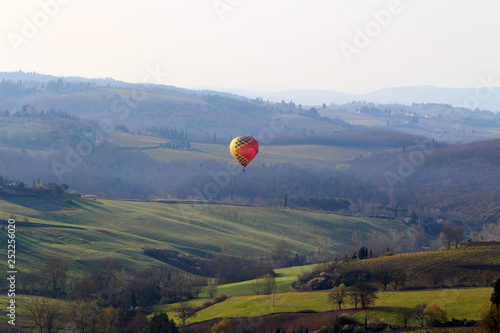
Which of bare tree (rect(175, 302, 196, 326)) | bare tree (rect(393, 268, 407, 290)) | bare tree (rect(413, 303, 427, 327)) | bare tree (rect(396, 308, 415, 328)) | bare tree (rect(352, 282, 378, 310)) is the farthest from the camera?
bare tree (rect(393, 268, 407, 290))

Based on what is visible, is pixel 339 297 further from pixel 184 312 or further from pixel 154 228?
pixel 154 228

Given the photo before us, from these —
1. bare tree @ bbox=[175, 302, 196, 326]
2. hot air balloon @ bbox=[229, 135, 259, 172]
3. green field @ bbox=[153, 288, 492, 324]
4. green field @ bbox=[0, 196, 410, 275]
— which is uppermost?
hot air balloon @ bbox=[229, 135, 259, 172]

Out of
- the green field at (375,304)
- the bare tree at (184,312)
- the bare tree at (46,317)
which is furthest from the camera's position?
the bare tree at (184,312)

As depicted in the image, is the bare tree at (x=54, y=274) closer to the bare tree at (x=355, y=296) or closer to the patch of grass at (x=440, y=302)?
the bare tree at (x=355, y=296)

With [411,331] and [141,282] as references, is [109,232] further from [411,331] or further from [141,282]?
[411,331]

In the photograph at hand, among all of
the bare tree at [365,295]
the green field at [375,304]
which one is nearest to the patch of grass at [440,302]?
the green field at [375,304]

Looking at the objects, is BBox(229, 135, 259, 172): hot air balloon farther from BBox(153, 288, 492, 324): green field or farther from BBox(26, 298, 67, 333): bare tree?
A: BBox(26, 298, 67, 333): bare tree

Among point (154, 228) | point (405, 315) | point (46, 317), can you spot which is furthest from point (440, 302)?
point (154, 228)

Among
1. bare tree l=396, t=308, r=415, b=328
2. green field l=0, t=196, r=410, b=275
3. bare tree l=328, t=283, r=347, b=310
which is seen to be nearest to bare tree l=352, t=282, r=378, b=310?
bare tree l=328, t=283, r=347, b=310

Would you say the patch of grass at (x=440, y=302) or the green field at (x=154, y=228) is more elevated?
the patch of grass at (x=440, y=302)

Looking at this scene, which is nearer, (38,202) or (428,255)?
(428,255)

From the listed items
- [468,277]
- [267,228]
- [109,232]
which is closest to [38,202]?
[109,232]
